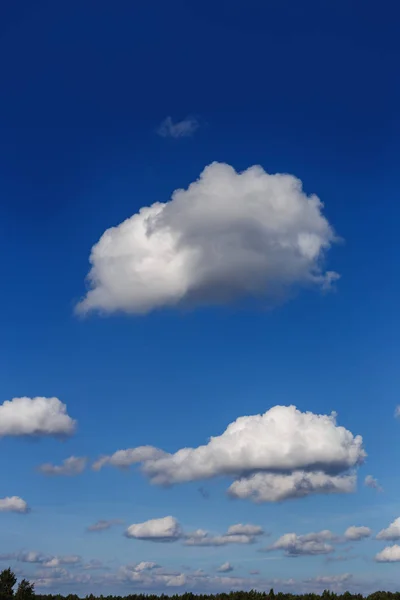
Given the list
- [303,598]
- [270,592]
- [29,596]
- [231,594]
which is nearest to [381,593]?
[303,598]

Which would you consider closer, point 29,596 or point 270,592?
point 29,596

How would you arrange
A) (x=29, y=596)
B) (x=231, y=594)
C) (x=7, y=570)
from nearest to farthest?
1. (x=29, y=596)
2. (x=7, y=570)
3. (x=231, y=594)

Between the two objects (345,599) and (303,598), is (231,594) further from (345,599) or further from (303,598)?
(345,599)

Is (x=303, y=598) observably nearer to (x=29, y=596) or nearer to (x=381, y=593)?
(x=381, y=593)

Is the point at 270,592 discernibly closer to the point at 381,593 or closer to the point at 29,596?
the point at 381,593

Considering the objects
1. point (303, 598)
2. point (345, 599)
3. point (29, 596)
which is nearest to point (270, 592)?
point (303, 598)

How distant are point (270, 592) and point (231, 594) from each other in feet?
56.6

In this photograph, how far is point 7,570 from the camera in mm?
180875

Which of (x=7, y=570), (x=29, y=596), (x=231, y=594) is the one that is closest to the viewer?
(x=29, y=596)

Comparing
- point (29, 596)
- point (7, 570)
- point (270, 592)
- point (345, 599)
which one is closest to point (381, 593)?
point (345, 599)

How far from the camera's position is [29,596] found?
167750 millimetres

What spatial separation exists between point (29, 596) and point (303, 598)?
80.4 metres

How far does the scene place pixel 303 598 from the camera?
175625 mm

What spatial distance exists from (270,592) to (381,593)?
34714 mm
